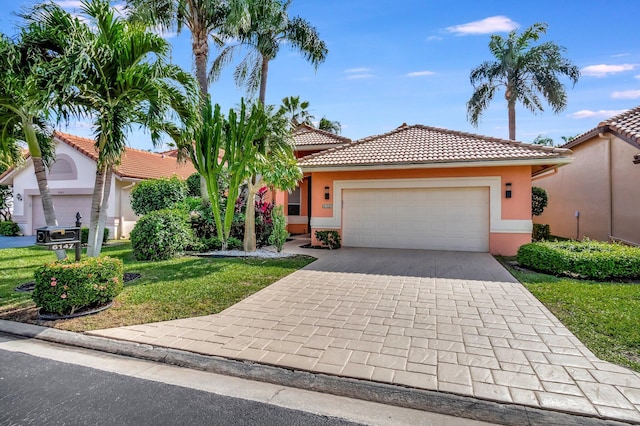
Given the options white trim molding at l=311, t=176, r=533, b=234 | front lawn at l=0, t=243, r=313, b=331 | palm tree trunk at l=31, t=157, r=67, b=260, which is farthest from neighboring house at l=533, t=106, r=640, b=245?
palm tree trunk at l=31, t=157, r=67, b=260

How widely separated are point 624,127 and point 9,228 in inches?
1096

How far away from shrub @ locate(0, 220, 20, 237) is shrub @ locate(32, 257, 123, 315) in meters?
18.0

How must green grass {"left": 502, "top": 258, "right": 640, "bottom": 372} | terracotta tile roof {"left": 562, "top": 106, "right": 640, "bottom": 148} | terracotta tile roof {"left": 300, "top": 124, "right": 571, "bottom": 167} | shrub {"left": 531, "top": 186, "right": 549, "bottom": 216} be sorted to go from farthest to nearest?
shrub {"left": 531, "top": 186, "right": 549, "bottom": 216}
terracotta tile roof {"left": 300, "top": 124, "right": 571, "bottom": 167}
terracotta tile roof {"left": 562, "top": 106, "right": 640, "bottom": 148}
green grass {"left": 502, "top": 258, "right": 640, "bottom": 372}

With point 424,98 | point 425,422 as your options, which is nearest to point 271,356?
point 425,422

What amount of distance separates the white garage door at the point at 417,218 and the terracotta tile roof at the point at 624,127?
13.9 feet

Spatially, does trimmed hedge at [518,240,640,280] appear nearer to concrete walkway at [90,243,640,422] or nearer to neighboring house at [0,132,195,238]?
concrete walkway at [90,243,640,422]

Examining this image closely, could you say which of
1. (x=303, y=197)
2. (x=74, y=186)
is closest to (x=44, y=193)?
(x=303, y=197)

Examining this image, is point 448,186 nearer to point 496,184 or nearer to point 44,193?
point 496,184

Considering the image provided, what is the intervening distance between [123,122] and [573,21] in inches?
493

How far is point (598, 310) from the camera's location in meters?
5.44

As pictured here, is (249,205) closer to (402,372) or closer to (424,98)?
(402,372)

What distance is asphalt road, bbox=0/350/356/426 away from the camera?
290 centimetres

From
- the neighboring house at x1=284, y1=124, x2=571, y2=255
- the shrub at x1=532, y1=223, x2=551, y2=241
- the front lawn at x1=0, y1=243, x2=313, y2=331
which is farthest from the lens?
the shrub at x1=532, y1=223, x2=551, y2=241

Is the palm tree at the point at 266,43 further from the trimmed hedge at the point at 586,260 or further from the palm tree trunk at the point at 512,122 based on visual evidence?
the palm tree trunk at the point at 512,122
